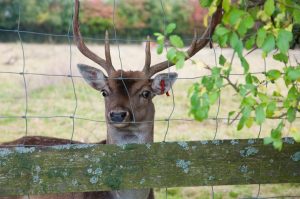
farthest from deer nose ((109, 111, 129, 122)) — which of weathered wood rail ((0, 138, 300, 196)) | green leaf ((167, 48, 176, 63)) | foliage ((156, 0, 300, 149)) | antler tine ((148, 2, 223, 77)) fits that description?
green leaf ((167, 48, 176, 63))

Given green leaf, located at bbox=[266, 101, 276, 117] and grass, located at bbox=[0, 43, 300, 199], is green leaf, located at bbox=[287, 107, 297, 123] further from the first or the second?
grass, located at bbox=[0, 43, 300, 199]

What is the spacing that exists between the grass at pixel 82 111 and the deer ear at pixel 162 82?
1.74m

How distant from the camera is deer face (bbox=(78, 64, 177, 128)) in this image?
16.5ft

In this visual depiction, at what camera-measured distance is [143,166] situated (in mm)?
3328

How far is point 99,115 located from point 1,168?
7.13m

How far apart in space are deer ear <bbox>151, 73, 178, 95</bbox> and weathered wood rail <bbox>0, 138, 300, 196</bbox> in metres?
1.90

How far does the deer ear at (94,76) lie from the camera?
5.33m

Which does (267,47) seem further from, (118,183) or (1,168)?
(1,168)

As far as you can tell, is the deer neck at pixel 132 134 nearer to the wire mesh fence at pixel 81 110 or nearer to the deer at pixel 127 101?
the deer at pixel 127 101

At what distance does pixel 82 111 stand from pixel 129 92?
Result: 5.53 meters

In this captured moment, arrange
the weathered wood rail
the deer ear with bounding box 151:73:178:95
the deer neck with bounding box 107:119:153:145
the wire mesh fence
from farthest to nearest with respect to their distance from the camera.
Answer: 1. the wire mesh fence
2. the deer ear with bounding box 151:73:178:95
3. the deer neck with bounding box 107:119:153:145
4. the weathered wood rail

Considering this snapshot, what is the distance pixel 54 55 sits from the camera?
1583cm

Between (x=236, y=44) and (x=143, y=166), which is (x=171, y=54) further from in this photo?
(x=143, y=166)

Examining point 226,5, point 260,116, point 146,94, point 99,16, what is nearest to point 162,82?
point 146,94
